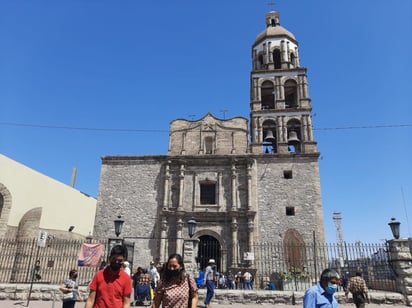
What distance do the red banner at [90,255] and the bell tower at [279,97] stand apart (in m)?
11.7

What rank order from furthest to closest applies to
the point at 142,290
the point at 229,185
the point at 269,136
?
1. the point at 269,136
2. the point at 229,185
3. the point at 142,290

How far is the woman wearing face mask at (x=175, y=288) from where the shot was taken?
3.16 meters

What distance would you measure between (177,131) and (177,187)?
4.19 meters

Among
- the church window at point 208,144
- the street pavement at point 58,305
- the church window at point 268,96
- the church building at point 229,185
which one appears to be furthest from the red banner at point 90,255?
the church window at point 268,96

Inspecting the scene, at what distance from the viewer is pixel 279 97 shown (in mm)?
22031

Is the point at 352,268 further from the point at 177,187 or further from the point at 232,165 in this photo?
the point at 177,187

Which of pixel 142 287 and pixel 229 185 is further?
pixel 229 185

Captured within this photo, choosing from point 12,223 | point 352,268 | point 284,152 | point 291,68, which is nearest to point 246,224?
point 284,152

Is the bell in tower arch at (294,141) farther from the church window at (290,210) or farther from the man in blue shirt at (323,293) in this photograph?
the man in blue shirt at (323,293)

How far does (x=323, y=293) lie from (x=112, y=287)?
231 centimetres

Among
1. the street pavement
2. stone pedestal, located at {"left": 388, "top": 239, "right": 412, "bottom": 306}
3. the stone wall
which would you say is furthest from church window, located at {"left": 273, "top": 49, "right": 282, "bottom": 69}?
the street pavement

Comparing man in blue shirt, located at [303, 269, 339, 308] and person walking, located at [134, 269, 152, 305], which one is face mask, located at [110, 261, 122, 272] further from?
person walking, located at [134, 269, 152, 305]

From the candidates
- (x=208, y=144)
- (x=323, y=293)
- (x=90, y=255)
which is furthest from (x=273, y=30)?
(x=323, y=293)

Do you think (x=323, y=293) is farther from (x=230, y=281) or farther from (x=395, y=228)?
(x=230, y=281)
